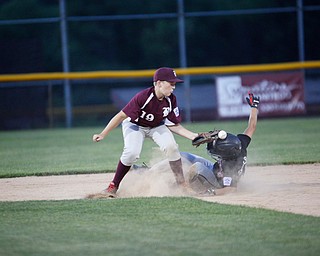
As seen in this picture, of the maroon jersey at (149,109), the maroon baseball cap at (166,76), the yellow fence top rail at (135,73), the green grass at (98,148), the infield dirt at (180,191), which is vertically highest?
the maroon baseball cap at (166,76)

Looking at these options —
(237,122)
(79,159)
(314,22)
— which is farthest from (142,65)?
(79,159)

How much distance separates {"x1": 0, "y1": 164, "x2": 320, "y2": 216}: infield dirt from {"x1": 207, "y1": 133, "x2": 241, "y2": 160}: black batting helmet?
0.38 metres

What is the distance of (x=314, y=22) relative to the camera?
82.7ft

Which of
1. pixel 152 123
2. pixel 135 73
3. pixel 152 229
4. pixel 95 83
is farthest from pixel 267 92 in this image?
pixel 152 229

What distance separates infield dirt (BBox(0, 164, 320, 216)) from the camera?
7387mm

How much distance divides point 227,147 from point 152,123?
0.79 m

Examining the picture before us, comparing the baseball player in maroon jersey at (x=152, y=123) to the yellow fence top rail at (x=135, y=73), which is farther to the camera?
the yellow fence top rail at (x=135, y=73)

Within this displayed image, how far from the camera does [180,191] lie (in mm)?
8148

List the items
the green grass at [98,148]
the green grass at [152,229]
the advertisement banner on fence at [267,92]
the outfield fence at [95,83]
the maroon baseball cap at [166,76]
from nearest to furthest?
the green grass at [152,229] → the maroon baseball cap at [166,76] → the green grass at [98,148] → the outfield fence at [95,83] → the advertisement banner on fence at [267,92]

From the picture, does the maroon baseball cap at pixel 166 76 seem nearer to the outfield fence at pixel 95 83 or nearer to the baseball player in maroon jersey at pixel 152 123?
the baseball player in maroon jersey at pixel 152 123

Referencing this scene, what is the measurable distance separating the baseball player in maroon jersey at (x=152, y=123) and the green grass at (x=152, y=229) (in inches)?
24.6

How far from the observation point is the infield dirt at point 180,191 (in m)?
7.39

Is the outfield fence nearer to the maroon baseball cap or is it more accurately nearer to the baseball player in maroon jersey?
the baseball player in maroon jersey

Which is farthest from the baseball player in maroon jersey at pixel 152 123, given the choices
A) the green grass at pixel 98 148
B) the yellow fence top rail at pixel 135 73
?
the yellow fence top rail at pixel 135 73
